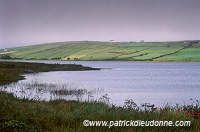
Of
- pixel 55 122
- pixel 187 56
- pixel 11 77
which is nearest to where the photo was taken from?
pixel 55 122

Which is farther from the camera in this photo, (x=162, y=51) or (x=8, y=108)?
(x=162, y=51)

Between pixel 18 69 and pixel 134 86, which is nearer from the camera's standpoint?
pixel 134 86

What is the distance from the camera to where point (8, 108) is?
472 inches

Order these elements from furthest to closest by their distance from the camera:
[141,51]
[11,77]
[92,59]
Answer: [141,51], [92,59], [11,77]

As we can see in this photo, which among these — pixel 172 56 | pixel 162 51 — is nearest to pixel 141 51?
pixel 162 51

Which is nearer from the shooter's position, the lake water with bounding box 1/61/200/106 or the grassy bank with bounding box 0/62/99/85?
the lake water with bounding box 1/61/200/106

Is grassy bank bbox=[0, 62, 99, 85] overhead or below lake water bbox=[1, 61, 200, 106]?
overhead

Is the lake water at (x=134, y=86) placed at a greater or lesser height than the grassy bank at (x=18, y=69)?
lesser

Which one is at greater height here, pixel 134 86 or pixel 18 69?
pixel 18 69

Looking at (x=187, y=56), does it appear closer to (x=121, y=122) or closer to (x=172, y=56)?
(x=172, y=56)

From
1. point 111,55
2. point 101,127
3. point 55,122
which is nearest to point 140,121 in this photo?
point 101,127

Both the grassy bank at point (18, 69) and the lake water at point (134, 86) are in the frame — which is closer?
the lake water at point (134, 86)

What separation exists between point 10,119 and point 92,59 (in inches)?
6325

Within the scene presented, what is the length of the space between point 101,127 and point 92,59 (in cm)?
16114
